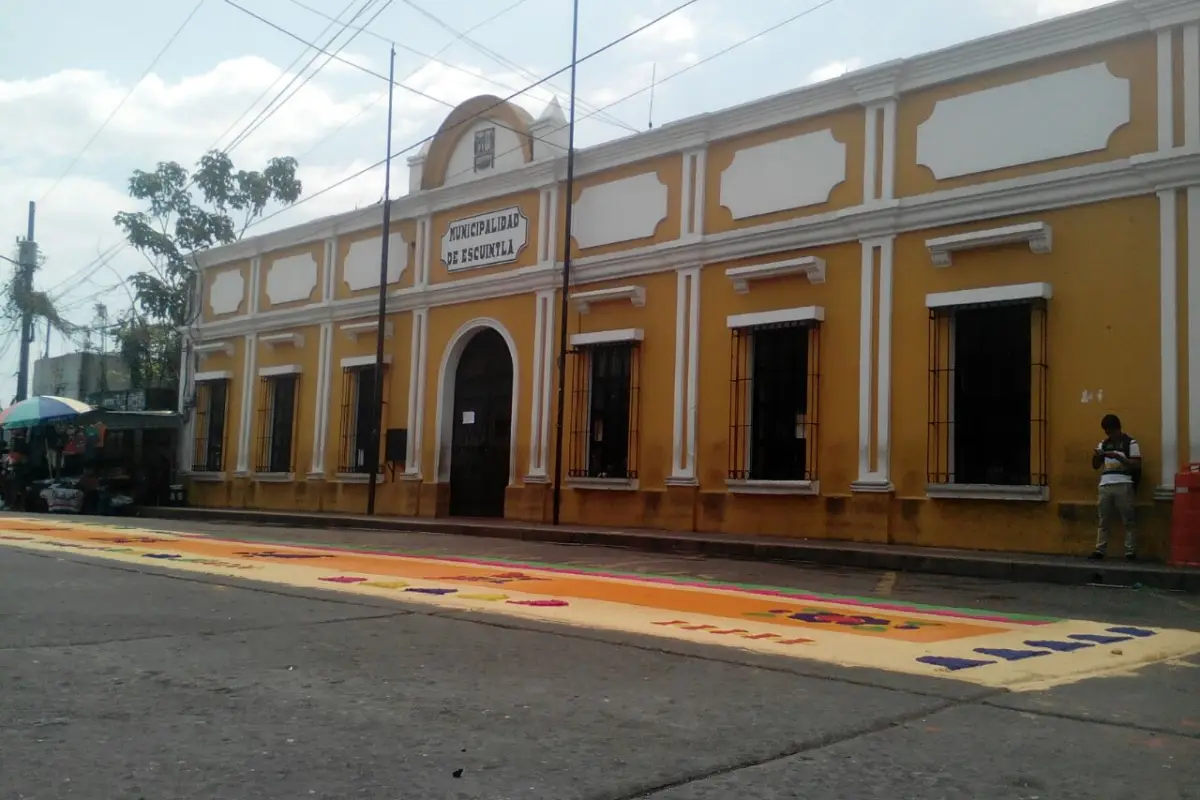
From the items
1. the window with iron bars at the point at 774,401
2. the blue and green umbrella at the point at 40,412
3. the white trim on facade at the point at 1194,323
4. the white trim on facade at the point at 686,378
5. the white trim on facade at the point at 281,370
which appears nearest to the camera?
the white trim on facade at the point at 1194,323

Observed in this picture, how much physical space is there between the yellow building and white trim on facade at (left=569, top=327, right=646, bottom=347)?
0.07 metres

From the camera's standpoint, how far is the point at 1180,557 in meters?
9.83

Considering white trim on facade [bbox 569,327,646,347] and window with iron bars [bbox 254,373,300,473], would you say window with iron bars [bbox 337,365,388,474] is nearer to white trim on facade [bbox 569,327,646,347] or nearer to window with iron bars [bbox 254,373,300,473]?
window with iron bars [bbox 254,373,300,473]

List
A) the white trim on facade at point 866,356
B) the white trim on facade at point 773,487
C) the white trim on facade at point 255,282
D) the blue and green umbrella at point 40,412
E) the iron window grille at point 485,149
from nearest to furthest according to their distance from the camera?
the white trim on facade at point 866,356 < the white trim on facade at point 773,487 < the iron window grille at point 485,149 < the blue and green umbrella at point 40,412 < the white trim on facade at point 255,282

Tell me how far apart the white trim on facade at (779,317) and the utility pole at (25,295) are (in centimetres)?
2414

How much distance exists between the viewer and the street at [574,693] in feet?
A: 9.60

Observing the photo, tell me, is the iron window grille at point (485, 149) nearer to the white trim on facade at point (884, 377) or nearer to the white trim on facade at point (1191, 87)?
the white trim on facade at point (884, 377)

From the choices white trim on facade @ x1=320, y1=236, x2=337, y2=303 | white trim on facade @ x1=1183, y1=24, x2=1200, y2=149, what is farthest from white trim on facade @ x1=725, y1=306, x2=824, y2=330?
white trim on facade @ x1=320, y1=236, x2=337, y2=303

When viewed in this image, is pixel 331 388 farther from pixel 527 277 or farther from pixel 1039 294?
pixel 1039 294

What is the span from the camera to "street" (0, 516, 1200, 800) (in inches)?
115

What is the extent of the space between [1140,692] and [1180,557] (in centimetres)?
645

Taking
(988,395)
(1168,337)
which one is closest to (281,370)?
(988,395)

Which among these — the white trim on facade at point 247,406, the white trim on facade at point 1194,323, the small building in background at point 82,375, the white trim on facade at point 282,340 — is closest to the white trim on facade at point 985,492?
the white trim on facade at point 1194,323

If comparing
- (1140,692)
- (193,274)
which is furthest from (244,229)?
(1140,692)
